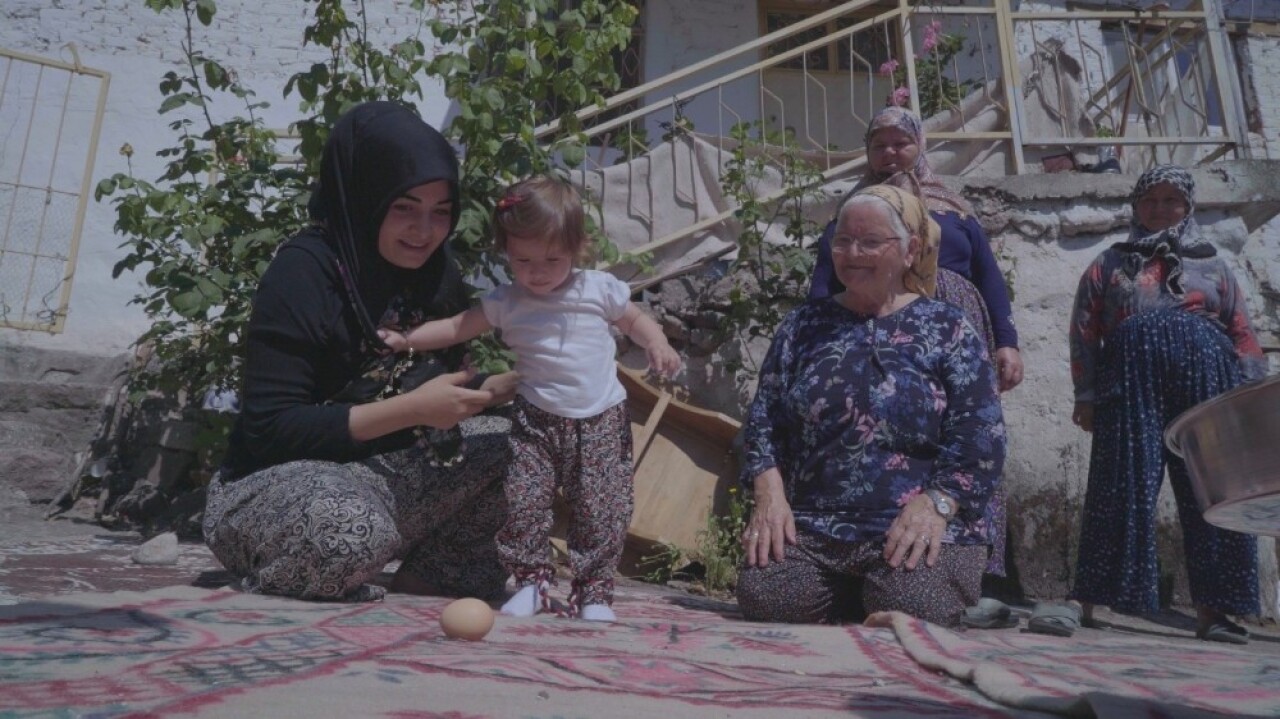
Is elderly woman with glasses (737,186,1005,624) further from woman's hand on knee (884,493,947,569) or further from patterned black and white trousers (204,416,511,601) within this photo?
patterned black and white trousers (204,416,511,601)

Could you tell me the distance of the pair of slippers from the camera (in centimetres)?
378

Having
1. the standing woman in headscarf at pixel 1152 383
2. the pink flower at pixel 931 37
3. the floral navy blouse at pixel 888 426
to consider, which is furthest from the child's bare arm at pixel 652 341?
the pink flower at pixel 931 37

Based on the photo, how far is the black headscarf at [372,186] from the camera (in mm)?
3098

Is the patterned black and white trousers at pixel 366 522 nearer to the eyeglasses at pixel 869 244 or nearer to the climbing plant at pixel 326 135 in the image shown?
the eyeglasses at pixel 869 244

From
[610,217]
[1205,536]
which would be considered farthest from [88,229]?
[1205,536]

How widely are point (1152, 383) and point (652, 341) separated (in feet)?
6.65

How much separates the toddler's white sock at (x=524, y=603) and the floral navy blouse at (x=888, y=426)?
71 centimetres

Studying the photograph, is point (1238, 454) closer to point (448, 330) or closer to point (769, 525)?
point (769, 525)

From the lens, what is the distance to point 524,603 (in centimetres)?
314

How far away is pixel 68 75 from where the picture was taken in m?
7.64

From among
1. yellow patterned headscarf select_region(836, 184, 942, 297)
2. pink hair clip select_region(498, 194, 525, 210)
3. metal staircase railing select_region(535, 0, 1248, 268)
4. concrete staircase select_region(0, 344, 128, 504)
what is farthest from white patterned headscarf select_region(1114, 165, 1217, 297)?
concrete staircase select_region(0, 344, 128, 504)

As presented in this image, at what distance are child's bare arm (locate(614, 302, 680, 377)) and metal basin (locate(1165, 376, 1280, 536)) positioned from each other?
198 centimetres

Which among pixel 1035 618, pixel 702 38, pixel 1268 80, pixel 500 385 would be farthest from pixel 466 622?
pixel 1268 80

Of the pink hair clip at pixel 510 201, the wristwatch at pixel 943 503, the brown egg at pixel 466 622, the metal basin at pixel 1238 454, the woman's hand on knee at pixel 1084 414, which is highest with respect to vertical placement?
the pink hair clip at pixel 510 201
